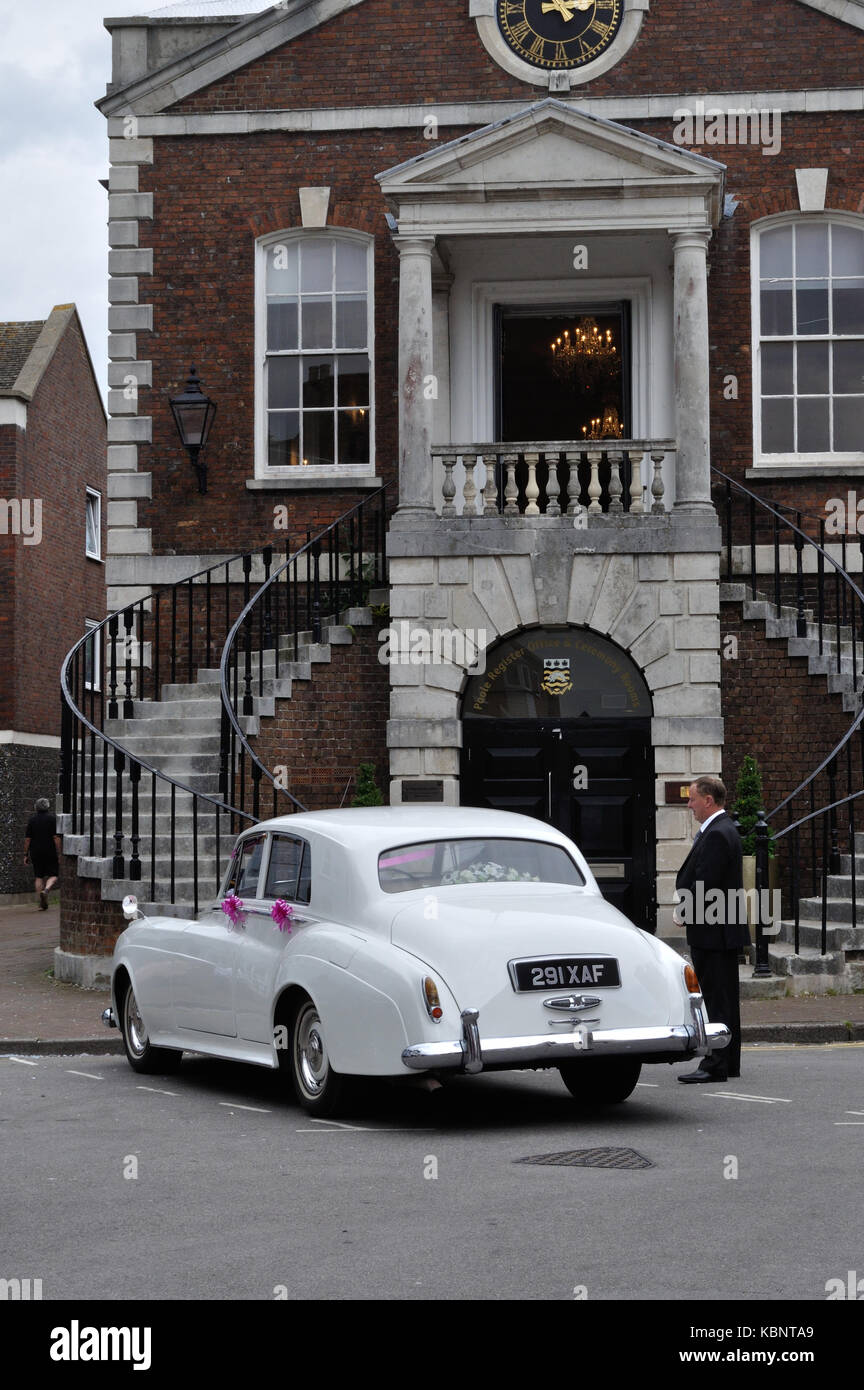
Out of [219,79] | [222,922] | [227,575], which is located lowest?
[222,922]

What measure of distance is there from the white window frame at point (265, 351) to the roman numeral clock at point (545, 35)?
249cm

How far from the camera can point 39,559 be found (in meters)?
31.4

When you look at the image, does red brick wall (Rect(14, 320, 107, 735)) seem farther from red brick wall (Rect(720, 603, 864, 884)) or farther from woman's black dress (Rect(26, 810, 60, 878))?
red brick wall (Rect(720, 603, 864, 884))

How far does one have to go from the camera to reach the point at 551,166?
1714 cm

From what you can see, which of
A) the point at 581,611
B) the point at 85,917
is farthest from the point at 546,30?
the point at 85,917

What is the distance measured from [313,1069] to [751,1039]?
405cm

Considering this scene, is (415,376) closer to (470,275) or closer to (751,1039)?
(470,275)

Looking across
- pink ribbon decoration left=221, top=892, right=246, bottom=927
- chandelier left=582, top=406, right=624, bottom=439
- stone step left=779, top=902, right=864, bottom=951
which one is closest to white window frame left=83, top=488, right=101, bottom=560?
chandelier left=582, top=406, right=624, bottom=439

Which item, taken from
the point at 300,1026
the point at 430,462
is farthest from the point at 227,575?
the point at 300,1026

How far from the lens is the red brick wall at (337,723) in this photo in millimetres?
17234

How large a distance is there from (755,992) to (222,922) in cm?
499

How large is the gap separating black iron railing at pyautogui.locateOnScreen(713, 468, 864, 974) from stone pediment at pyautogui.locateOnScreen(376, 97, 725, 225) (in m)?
3.08

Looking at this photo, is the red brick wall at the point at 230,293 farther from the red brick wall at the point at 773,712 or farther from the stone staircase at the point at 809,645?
the red brick wall at the point at 773,712

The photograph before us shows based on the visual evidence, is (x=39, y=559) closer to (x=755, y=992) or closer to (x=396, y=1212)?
(x=755, y=992)
